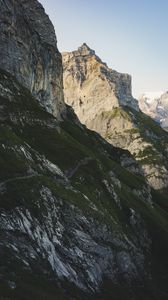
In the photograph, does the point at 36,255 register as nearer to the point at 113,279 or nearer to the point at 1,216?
the point at 1,216

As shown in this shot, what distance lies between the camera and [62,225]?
267 feet

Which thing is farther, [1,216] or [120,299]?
[120,299]

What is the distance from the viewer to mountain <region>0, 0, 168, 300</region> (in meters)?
65.9

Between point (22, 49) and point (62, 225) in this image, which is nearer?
point (62, 225)

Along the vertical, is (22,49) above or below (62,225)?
above

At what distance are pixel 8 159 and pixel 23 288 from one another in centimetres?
3554

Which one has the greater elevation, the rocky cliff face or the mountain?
the rocky cliff face

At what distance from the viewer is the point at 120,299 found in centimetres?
8212

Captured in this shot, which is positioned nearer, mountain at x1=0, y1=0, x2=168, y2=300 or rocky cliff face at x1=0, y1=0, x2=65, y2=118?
mountain at x1=0, y1=0, x2=168, y2=300

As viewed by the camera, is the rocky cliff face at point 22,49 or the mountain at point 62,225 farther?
the rocky cliff face at point 22,49

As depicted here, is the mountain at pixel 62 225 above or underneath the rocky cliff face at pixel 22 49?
underneath

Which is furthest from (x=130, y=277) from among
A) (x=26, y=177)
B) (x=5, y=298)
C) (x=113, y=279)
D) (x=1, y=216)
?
(x=5, y=298)

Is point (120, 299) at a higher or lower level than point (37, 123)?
lower

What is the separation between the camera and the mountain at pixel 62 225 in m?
65.9
